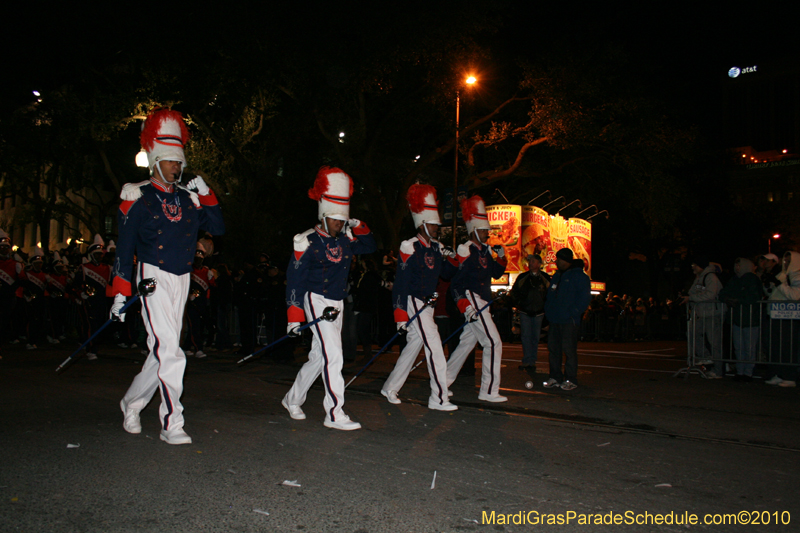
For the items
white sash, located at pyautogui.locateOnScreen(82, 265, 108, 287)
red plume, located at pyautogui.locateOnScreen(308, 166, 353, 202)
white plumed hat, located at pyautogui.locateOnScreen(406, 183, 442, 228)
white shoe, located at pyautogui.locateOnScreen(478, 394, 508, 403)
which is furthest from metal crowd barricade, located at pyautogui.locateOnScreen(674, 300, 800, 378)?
white sash, located at pyautogui.locateOnScreen(82, 265, 108, 287)

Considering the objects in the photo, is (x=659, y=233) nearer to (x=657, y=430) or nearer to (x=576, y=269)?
(x=576, y=269)

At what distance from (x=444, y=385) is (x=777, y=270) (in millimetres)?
8065

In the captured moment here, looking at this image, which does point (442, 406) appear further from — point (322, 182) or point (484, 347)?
point (322, 182)

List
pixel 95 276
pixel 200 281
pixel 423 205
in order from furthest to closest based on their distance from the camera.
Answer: pixel 200 281
pixel 95 276
pixel 423 205

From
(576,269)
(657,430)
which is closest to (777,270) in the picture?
(576,269)

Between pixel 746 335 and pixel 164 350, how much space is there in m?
9.02

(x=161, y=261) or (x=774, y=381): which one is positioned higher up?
(x=161, y=261)

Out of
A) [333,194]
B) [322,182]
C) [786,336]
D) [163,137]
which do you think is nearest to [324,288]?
[333,194]

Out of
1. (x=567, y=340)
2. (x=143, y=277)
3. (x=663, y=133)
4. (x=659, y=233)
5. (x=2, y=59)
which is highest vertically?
(x=2, y=59)

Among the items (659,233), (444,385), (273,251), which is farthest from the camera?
(273,251)

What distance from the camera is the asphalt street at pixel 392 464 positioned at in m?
3.65

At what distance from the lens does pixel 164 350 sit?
5199 millimetres

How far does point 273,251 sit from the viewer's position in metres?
30.6

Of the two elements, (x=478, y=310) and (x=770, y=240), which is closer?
(x=478, y=310)
